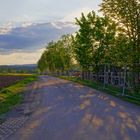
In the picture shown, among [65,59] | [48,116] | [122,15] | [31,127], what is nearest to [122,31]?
[122,15]

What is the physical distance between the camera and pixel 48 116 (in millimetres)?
17953

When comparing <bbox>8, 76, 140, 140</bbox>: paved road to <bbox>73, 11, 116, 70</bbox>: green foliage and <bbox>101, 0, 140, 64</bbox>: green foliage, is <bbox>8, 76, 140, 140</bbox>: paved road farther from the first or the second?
<bbox>73, 11, 116, 70</bbox>: green foliage

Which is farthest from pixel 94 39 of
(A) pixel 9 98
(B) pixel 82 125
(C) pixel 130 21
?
(B) pixel 82 125

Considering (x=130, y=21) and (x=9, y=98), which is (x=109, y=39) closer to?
Answer: (x=130, y=21)

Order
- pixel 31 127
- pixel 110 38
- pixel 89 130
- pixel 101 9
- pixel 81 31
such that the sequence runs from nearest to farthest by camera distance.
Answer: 1. pixel 89 130
2. pixel 31 127
3. pixel 101 9
4. pixel 110 38
5. pixel 81 31

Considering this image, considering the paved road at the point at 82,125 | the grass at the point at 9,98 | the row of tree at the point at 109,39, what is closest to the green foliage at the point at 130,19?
→ the row of tree at the point at 109,39

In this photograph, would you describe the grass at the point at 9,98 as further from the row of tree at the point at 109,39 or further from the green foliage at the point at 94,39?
the green foliage at the point at 94,39

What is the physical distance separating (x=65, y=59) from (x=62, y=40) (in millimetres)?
7882

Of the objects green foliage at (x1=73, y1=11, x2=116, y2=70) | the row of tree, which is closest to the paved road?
the row of tree

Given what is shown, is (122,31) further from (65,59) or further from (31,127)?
(65,59)

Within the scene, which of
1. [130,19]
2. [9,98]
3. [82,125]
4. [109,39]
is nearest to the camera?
[82,125]

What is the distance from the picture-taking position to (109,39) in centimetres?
5919

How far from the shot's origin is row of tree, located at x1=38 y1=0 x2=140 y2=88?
36.3 m

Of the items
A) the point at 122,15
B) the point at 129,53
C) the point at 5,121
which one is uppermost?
the point at 122,15
